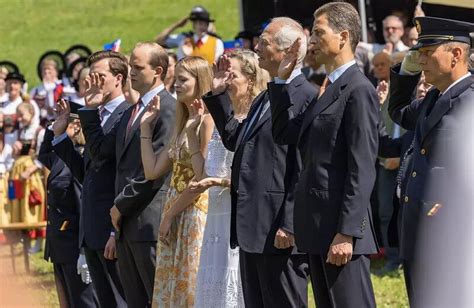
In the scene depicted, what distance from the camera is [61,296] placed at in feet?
32.3

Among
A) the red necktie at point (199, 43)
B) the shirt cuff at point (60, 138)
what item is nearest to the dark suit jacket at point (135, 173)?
the shirt cuff at point (60, 138)

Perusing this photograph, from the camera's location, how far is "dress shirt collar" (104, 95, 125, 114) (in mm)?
8719

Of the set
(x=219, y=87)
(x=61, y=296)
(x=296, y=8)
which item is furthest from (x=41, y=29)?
(x=219, y=87)

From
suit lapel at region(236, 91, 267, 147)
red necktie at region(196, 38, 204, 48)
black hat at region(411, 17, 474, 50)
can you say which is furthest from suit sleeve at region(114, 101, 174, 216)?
red necktie at region(196, 38, 204, 48)

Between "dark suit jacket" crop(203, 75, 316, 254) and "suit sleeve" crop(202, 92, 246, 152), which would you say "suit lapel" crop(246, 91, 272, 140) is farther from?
"suit sleeve" crop(202, 92, 246, 152)

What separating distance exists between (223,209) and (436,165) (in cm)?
215

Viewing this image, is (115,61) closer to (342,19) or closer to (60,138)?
(60,138)

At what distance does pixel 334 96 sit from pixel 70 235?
3763mm

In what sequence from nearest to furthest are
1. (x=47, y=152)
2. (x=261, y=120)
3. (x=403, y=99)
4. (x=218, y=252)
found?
(x=261, y=120)
(x=403, y=99)
(x=218, y=252)
(x=47, y=152)

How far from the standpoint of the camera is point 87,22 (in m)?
33.7

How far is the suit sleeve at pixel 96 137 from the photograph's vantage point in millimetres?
8289

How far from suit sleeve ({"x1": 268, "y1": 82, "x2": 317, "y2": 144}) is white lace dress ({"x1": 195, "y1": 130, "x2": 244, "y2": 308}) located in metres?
1.17

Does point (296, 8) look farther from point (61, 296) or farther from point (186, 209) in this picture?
point (186, 209)

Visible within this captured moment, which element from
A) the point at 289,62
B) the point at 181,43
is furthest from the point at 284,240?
the point at 181,43
